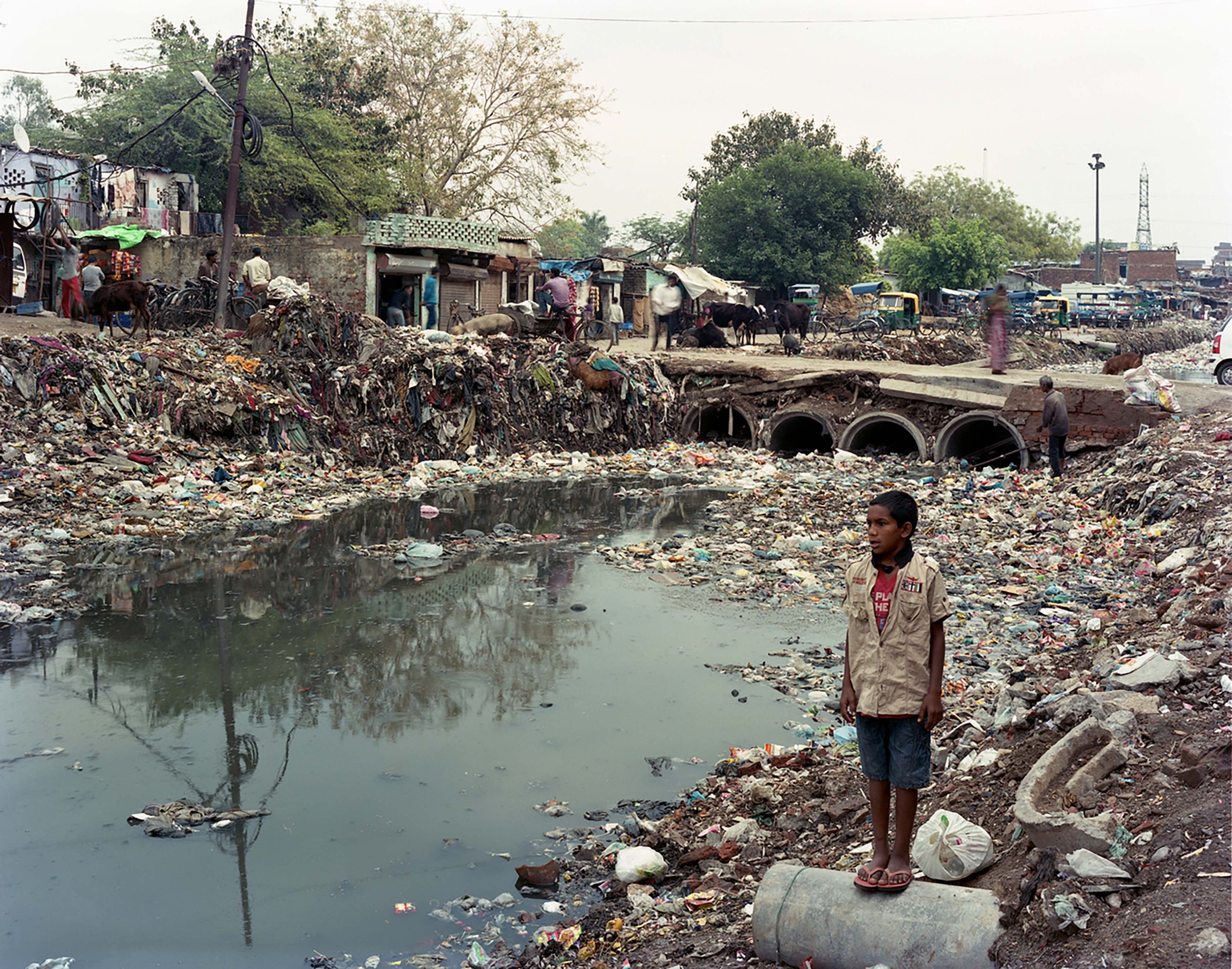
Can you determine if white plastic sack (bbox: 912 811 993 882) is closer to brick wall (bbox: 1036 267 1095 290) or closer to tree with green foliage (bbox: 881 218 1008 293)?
tree with green foliage (bbox: 881 218 1008 293)

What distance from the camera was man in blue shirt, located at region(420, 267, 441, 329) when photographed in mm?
21359

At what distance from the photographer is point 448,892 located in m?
3.85

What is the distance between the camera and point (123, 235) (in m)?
21.1

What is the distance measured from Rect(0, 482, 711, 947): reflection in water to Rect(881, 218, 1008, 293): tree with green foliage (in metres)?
34.4

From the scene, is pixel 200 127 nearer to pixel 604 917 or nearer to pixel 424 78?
pixel 424 78

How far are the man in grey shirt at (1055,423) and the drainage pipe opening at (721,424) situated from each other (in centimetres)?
574

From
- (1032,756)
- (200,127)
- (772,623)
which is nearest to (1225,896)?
(1032,756)

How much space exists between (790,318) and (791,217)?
36.3 feet

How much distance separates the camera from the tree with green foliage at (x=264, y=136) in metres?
25.0

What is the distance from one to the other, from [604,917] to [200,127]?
84.9 ft

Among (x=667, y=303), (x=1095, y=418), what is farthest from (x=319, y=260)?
(x=1095, y=418)

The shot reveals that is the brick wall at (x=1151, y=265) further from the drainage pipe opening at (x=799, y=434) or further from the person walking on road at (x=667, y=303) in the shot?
the drainage pipe opening at (x=799, y=434)

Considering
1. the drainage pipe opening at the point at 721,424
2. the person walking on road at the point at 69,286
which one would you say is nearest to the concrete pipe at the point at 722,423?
the drainage pipe opening at the point at 721,424

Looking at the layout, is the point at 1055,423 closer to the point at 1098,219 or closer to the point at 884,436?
the point at 884,436
